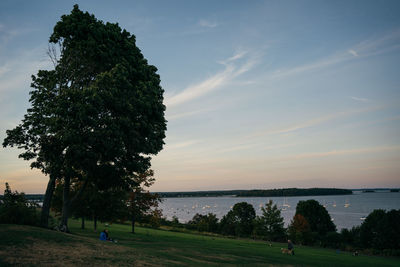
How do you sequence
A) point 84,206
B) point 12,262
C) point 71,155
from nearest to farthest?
point 12,262 → point 71,155 → point 84,206

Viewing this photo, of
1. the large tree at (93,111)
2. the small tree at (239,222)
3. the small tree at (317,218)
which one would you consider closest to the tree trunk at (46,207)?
the large tree at (93,111)

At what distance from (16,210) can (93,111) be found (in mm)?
9929

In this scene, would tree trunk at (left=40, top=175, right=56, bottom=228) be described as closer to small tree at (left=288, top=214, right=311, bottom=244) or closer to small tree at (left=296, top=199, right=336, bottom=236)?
small tree at (left=288, top=214, right=311, bottom=244)

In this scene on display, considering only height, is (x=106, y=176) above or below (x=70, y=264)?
above

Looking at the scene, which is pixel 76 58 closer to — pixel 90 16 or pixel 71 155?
pixel 90 16

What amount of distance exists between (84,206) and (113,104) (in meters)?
21.3

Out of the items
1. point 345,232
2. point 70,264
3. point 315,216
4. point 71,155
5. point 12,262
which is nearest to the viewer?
point 12,262

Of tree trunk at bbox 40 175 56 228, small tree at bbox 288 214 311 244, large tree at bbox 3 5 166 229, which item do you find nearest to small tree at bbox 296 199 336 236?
small tree at bbox 288 214 311 244

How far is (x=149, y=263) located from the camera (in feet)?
49.3

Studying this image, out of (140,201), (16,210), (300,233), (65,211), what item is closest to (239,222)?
(300,233)

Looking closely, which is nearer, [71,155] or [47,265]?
[47,265]

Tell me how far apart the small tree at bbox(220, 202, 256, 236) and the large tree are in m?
69.5

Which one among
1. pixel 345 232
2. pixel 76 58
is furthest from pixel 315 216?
pixel 76 58

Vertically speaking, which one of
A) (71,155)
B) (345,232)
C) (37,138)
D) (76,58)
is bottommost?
(345,232)
